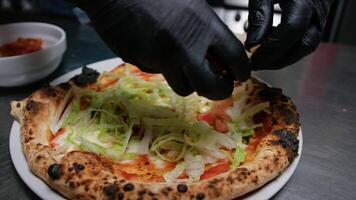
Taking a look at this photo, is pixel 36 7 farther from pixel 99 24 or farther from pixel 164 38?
pixel 164 38

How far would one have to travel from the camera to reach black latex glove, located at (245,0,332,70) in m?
0.85

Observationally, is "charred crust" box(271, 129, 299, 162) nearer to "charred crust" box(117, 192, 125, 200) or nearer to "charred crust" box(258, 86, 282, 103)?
"charred crust" box(258, 86, 282, 103)

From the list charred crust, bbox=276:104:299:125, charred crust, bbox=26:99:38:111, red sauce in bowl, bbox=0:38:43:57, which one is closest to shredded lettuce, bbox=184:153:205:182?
charred crust, bbox=276:104:299:125

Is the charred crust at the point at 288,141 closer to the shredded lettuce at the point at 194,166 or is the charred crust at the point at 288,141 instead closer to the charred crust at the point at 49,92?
the shredded lettuce at the point at 194,166

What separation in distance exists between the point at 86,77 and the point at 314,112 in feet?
2.19

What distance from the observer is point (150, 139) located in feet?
3.13

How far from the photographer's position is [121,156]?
909 mm

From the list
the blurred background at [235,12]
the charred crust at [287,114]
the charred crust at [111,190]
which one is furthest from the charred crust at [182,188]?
the blurred background at [235,12]

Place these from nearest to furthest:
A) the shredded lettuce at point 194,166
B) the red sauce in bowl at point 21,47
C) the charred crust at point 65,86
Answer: the shredded lettuce at point 194,166, the charred crust at point 65,86, the red sauce in bowl at point 21,47

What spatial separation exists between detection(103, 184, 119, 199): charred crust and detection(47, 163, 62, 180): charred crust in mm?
95

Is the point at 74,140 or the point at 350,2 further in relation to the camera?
Result: the point at 350,2

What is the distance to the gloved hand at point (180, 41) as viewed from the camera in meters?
0.76

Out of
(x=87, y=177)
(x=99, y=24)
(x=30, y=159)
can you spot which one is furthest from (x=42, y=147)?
(x=99, y=24)

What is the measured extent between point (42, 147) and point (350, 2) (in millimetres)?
1818
